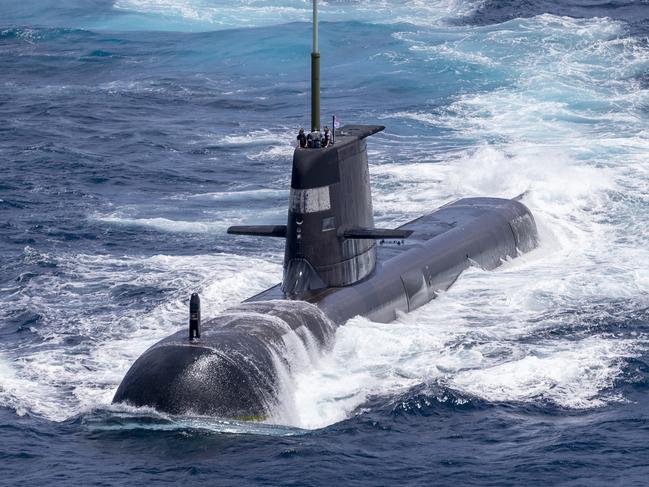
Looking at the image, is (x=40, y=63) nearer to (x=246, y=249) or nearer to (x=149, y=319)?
(x=246, y=249)

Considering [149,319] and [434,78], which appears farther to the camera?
[434,78]

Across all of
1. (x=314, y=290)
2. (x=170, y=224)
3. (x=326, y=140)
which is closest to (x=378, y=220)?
(x=170, y=224)

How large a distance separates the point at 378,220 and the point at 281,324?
12517 millimetres

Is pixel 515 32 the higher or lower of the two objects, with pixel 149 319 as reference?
higher

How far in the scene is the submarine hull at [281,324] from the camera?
18.7 meters

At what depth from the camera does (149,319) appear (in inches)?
987

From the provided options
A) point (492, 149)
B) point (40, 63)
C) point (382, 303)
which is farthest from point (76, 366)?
point (40, 63)

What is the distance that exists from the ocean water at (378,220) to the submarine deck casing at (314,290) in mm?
421

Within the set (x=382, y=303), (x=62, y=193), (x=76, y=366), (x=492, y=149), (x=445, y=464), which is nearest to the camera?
(x=445, y=464)

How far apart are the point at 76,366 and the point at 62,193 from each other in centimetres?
1475

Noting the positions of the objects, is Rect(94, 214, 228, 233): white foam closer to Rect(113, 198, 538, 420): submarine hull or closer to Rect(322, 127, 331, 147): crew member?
Rect(113, 198, 538, 420): submarine hull

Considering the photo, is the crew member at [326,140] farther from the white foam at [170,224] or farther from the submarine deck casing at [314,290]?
the white foam at [170,224]

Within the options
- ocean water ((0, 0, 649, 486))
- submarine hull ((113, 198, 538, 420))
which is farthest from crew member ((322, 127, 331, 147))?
ocean water ((0, 0, 649, 486))

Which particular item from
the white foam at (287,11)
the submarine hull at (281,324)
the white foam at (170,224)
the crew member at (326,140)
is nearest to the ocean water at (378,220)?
the white foam at (170,224)
